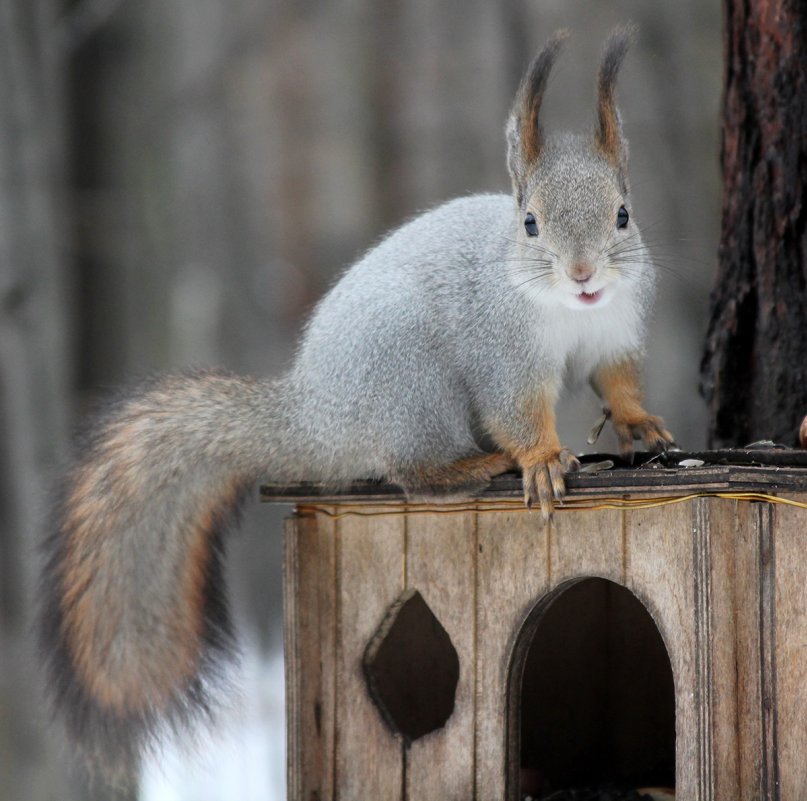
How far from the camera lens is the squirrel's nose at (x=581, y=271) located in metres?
1.85

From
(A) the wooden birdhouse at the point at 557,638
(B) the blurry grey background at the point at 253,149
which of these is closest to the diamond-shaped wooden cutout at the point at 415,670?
(A) the wooden birdhouse at the point at 557,638

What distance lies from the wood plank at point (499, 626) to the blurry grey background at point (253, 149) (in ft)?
5.51

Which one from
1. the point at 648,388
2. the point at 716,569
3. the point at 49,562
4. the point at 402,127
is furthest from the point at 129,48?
the point at 716,569

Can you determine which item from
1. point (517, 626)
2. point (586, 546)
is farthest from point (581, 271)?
point (517, 626)

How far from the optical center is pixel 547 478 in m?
1.81

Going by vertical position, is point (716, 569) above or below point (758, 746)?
above

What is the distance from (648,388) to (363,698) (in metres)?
1.69

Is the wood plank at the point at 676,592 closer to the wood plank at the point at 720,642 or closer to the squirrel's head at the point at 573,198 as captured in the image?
the wood plank at the point at 720,642

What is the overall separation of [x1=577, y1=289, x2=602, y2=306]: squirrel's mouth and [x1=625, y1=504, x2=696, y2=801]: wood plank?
1.10ft

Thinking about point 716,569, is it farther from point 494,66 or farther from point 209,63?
point 209,63

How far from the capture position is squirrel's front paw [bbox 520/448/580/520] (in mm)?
1800

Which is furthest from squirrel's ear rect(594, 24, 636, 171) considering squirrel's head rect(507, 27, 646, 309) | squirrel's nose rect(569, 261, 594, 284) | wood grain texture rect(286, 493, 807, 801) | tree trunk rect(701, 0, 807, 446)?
wood grain texture rect(286, 493, 807, 801)

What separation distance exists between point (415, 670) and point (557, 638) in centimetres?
30

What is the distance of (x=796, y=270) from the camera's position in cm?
231
